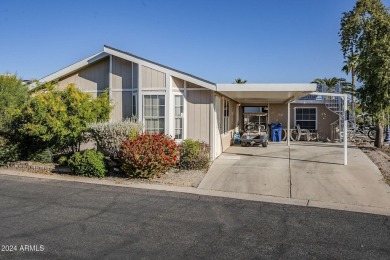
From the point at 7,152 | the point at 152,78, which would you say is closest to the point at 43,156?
the point at 7,152

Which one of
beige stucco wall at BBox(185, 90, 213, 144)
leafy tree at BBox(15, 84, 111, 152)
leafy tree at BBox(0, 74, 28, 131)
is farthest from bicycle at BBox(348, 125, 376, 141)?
leafy tree at BBox(0, 74, 28, 131)

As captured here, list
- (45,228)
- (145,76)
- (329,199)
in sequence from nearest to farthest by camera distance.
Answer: (45,228) < (329,199) < (145,76)

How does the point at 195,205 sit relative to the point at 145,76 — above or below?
below

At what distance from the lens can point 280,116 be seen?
21.6m

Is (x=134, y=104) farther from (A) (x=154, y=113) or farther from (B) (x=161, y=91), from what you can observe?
(B) (x=161, y=91)

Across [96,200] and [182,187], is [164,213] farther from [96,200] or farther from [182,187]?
[182,187]

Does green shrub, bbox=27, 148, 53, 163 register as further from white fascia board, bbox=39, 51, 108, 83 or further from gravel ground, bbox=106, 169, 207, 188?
gravel ground, bbox=106, 169, 207, 188

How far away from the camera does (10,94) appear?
40.7ft

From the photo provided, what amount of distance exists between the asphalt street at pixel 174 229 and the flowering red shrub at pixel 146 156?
1.52 metres

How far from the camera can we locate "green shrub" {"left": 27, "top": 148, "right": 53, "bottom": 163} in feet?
38.4

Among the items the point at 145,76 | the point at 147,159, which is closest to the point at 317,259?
the point at 147,159

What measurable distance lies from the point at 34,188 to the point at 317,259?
690cm

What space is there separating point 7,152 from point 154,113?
5.28 meters

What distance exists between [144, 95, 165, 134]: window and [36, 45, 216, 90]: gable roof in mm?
1043
